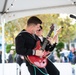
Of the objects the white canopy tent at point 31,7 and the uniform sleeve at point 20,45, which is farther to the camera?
the white canopy tent at point 31,7

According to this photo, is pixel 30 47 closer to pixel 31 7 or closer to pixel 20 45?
pixel 20 45

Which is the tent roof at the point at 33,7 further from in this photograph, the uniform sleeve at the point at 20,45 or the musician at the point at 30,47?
the uniform sleeve at the point at 20,45

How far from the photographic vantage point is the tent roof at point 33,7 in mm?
4441

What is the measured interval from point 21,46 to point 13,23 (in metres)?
9.70

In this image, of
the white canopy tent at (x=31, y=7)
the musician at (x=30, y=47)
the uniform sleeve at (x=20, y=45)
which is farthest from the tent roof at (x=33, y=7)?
the uniform sleeve at (x=20, y=45)

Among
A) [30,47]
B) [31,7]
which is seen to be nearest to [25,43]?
[30,47]

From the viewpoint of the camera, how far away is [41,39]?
292cm

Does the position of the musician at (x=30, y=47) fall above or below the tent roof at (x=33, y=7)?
below

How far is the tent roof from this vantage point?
444 cm

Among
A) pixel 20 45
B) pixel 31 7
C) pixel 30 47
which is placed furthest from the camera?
pixel 31 7

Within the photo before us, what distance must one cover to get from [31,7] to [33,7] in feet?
0.13

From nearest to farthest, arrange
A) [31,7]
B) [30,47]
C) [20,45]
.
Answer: [20,45], [30,47], [31,7]

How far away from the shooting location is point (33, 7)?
473cm

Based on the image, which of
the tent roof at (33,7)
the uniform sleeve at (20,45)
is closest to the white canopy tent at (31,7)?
the tent roof at (33,7)
